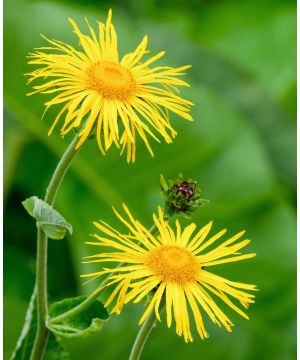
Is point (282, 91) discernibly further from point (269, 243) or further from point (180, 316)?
point (180, 316)

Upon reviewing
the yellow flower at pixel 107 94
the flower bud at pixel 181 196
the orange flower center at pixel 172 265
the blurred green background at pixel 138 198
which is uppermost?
the blurred green background at pixel 138 198

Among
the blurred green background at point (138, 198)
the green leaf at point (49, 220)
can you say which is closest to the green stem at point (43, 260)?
the green leaf at point (49, 220)

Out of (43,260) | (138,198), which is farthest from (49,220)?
(138,198)

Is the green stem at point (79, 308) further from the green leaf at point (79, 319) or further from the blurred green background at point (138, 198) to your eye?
the blurred green background at point (138, 198)

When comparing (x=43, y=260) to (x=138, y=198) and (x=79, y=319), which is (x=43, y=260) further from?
(x=138, y=198)

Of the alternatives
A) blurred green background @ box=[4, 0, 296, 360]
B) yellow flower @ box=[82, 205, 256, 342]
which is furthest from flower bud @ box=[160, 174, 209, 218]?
blurred green background @ box=[4, 0, 296, 360]

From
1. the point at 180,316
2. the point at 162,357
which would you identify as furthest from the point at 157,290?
the point at 162,357
